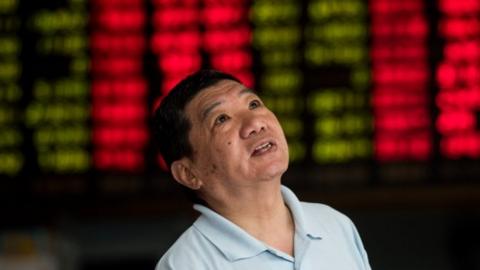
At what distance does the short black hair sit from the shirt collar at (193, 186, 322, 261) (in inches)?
2.9

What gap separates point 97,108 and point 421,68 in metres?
0.84

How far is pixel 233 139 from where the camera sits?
1182 millimetres

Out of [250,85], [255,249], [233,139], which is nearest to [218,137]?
[233,139]

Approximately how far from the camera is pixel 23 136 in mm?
2645

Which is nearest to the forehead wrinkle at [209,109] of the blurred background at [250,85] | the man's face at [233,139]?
the man's face at [233,139]

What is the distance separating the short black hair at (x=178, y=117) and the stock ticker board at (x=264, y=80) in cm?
129

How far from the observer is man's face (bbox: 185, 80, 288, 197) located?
1.17 meters

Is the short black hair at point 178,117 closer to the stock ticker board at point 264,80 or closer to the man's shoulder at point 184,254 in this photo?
the man's shoulder at point 184,254

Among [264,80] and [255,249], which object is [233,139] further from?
[264,80]

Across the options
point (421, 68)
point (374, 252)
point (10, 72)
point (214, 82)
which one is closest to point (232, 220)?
point (214, 82)

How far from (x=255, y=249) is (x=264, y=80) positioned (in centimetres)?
143

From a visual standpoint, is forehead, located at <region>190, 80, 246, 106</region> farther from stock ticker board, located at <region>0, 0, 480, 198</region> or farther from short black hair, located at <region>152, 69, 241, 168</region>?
stock ticker board, located at <region>0, 0, 480, 198</region>

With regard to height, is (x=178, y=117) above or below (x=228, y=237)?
above

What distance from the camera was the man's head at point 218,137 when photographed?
3.84ft
